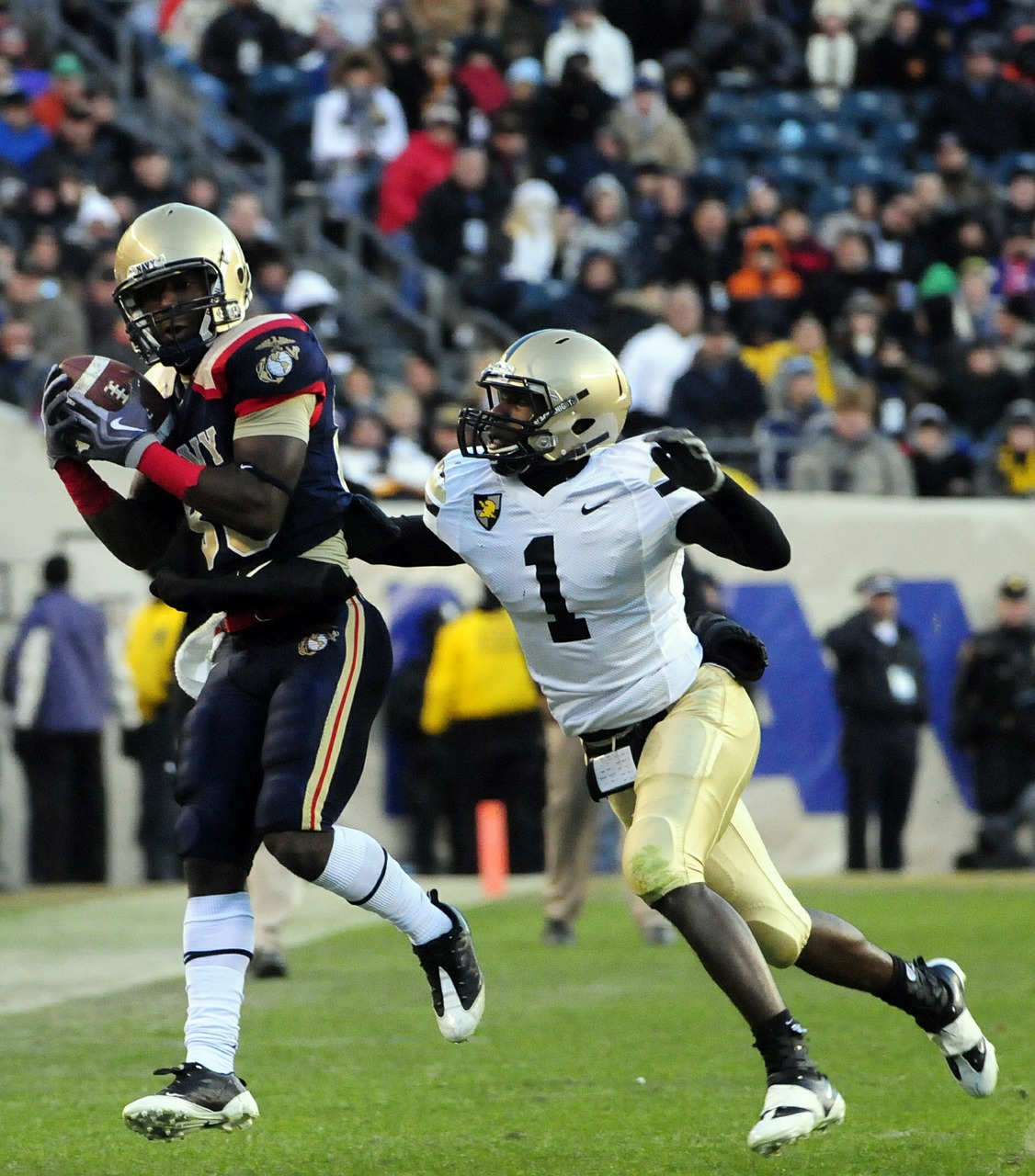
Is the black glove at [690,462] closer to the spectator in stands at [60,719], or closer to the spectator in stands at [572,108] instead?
the spectator in stands at [60,719]

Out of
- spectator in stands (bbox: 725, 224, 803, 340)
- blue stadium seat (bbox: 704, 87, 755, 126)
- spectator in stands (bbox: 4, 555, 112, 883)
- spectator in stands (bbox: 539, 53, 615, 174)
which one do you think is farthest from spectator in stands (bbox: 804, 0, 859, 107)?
spectator in stands (bbox: 4, 555, 112, 883)

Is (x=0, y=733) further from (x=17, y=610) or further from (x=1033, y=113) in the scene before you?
(x=1033, y=113)

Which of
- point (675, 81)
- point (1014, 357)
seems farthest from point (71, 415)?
point (675, 81)

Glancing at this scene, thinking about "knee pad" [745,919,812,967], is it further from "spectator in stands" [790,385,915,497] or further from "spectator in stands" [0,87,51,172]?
"spectator in stands" [0,87,51,172]

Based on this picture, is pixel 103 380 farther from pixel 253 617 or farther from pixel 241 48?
pixel 241 48

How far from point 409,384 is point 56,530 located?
247cm

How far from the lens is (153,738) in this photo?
11.4 metres

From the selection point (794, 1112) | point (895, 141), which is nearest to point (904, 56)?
point (895, 141)

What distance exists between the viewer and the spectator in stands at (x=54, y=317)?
1222 centimetres

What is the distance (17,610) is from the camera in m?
11.6

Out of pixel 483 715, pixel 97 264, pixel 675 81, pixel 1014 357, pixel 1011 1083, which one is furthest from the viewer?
pixel 675 81

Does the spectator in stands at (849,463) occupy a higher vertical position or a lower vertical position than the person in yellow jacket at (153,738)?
higher

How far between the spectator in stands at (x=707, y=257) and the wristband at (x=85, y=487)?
1012 centimetres

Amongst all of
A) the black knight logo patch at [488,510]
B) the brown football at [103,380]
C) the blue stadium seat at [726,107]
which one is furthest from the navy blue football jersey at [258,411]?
the blue stadium seat at [726,107]
